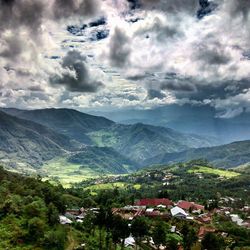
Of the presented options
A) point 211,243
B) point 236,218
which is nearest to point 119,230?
point 211,243

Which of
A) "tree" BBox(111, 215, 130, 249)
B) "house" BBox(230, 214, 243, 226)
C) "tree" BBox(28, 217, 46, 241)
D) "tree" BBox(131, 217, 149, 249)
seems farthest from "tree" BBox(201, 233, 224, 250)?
"house" BBox(230, 214, 243, 226)

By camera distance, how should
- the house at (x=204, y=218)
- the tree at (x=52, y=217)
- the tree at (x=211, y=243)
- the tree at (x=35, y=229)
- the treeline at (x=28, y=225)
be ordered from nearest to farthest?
the treeline at (x=28, y=225)
the tree at (x=211, y=243)
the tree at (x=35, y=229)
the tree at (x=52, y=217)
the house at (x=204, y=218)


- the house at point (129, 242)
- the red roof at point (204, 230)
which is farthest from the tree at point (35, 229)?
the red roof at point (204, 230)

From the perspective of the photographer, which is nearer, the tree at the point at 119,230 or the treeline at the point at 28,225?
the treeline at the point at 28,225

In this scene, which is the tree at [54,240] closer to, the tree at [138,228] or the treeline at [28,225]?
the treeline at [28,225]

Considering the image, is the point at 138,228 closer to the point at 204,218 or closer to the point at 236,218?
the point at 204,218

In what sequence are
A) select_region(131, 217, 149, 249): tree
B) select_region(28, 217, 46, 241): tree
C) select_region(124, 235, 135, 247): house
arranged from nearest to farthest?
select_region(28, 217, 46, 241): tree
select_region(131, 217, 149, 249): tree
select_region(124, 235, 135, 247): house

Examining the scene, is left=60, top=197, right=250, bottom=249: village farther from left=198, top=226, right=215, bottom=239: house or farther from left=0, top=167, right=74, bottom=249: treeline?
left=0, top=167, right=74, bottom=249: treeline

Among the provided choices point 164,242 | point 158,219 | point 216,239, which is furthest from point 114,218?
point 158,219

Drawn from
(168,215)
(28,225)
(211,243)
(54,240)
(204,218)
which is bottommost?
(211,243)

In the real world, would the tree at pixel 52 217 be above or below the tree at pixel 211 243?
above

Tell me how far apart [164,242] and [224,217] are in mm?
67510

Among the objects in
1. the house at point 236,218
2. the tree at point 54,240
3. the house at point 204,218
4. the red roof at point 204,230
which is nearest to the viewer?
the tree at point 54,240

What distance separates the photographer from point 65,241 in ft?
323
